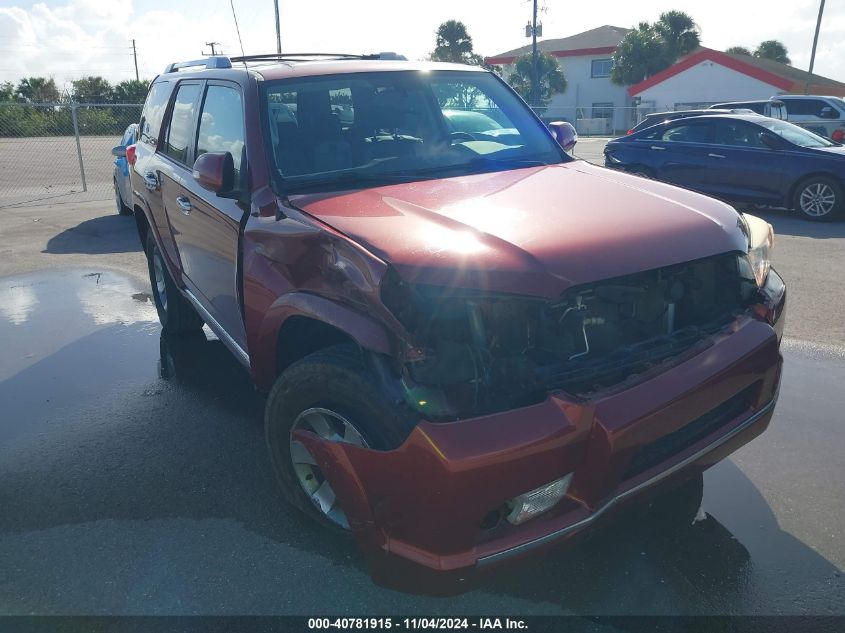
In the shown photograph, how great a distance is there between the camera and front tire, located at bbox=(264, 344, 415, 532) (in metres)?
2.25

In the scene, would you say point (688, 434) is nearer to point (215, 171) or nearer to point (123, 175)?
point (215, 171)

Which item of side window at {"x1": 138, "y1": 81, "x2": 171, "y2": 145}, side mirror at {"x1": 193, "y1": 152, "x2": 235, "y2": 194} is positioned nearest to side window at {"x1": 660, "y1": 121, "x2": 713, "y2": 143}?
side window at {"x1": 138, "y1": 81, "x2": 171, "y2": 145}

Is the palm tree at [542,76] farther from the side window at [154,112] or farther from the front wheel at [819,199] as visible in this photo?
the side window at [154,112]

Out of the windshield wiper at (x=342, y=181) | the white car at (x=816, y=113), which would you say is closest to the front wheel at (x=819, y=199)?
the windshield wiper at (x=342, y=181)

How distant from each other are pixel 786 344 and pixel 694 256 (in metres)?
3.06

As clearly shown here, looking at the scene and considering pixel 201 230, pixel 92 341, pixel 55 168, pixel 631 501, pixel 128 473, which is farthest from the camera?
pixel 55 168

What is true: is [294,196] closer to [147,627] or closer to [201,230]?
[201,230]

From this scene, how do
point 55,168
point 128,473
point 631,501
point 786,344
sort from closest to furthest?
point 631,501 < point 128,473 < point 786,344 < point 55,168

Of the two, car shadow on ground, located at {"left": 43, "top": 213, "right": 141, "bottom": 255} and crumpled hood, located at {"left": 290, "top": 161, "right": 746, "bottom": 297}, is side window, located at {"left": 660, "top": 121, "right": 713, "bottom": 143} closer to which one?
car shadow on ground, located at {"left": 43, "top": 213, "right": 141, "bottom": 255}

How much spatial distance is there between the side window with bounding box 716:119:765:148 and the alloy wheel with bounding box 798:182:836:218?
95 cm

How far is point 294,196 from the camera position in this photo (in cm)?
309

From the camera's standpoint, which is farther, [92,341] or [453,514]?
[92,341]

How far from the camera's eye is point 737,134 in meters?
10.7

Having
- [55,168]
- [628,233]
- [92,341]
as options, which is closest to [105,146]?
[55,168]
